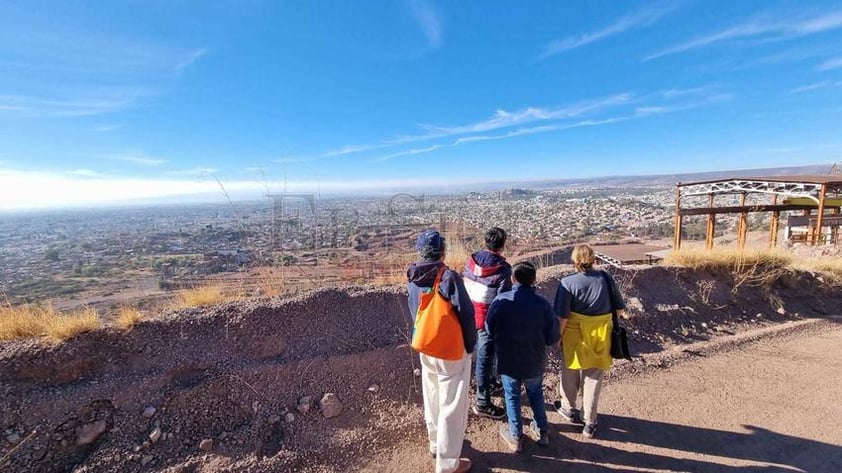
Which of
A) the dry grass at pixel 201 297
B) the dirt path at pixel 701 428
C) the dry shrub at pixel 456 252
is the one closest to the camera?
the dirt path at pixel 701 428

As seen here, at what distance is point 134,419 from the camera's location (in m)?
2.83

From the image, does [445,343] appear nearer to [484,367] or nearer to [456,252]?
[484,367]

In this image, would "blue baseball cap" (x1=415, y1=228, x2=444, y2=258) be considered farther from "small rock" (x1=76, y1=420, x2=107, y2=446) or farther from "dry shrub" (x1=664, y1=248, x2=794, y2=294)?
"dry shrub" (x1=664, y1=248, x2=794, y2=294)

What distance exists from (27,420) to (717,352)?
713 centimetres

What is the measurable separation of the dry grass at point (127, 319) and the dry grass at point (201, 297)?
1.59 ft

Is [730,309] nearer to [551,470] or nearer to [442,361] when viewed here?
[551,470]

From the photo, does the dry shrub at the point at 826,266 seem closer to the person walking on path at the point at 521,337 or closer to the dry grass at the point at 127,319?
the person walking on path at the point at 521,337

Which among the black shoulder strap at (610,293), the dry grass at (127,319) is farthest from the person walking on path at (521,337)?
the dry grass at (127,319)

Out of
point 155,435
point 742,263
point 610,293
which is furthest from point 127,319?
point 742,263

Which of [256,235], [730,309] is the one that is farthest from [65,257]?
[730,309]

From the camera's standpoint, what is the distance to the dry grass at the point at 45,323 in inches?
122

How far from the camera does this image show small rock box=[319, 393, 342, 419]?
3.17 m

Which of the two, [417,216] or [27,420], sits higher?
[417,216]

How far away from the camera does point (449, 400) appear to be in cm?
248
